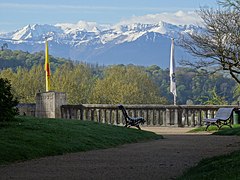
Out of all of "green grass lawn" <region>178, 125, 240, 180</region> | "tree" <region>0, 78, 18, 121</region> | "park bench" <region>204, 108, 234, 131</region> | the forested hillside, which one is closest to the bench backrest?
"park bench" <region>204, 108, 234, 131</region>

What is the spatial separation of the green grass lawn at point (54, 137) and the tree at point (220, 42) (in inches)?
281

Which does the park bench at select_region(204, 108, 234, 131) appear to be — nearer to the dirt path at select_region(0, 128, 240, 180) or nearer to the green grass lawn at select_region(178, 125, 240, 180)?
the dirt path at select_region(0, 128, 240, 180)

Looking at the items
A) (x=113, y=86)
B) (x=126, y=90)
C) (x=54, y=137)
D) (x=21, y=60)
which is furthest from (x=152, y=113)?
(x=21, y=60)

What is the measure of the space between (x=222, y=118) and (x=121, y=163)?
13429mm

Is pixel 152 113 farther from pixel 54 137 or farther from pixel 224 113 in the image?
pixel 54 137

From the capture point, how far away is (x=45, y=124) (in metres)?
19.4

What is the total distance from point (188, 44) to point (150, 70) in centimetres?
9829

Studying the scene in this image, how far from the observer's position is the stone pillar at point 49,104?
97.9ft

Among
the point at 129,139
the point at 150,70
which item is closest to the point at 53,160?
the point at 129,139

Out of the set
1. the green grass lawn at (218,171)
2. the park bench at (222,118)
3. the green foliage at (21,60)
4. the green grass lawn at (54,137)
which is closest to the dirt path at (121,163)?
the green grass lawn at (54,137)

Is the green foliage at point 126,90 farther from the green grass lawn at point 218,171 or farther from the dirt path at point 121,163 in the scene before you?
the green grass lawn at point 218,171

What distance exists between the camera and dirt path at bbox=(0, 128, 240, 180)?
11.9 m

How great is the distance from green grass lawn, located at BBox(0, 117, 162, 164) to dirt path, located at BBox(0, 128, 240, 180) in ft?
1.47

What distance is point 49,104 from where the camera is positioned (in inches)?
1182
